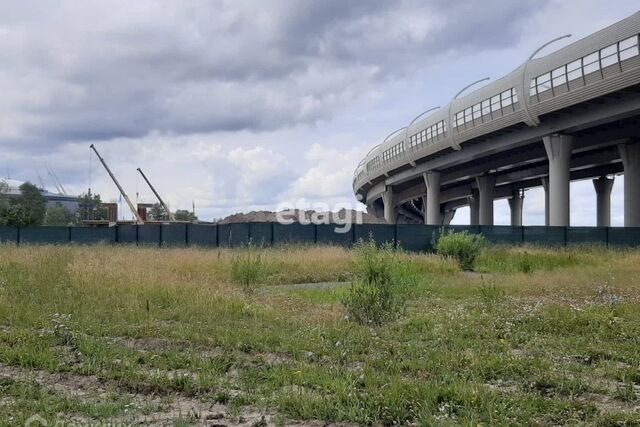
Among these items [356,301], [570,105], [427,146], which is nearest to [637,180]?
[570,105]

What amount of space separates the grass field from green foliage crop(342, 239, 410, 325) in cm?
28

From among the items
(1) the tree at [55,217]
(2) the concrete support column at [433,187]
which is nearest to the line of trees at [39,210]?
(1) the tree at [55,217]

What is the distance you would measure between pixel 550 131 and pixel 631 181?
930cm

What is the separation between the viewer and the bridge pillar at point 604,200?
58.5 metres

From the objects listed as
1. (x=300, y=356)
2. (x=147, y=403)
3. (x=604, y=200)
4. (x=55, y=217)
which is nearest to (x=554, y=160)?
(x=604, y=200)

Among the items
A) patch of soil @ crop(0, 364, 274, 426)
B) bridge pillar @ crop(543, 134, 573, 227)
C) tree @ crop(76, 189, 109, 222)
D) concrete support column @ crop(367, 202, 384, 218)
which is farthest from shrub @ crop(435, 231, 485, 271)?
tree @ crop(76, 189, 109, 222)

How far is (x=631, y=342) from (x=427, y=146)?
4806 cm

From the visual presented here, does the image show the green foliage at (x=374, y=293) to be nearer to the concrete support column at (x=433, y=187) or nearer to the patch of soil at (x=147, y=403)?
the patch of soil at (x=147, y=403)

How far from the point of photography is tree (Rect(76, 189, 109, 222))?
129250 mm

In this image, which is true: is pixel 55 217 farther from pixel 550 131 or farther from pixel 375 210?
pixel 550 131

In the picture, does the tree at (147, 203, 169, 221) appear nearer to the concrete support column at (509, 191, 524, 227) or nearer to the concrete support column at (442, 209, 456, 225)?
the concrete support column at (442, 209, 456, 225)

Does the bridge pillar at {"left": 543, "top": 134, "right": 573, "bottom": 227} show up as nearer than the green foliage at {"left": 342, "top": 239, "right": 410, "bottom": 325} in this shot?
No

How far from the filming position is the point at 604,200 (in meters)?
58.8

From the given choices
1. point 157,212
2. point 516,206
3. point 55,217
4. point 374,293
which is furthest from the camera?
point 157,212
